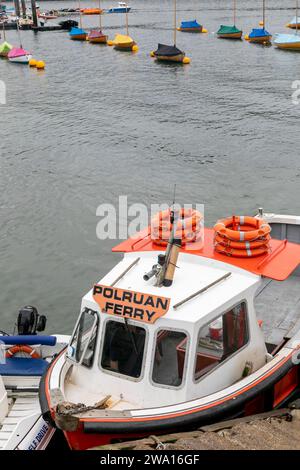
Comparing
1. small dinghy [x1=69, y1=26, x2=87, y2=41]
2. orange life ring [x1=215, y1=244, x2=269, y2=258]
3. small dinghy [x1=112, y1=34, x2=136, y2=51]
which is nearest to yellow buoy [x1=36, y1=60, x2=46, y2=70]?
small dinghy [x1=112, y1=34, x2=136, y2=51]

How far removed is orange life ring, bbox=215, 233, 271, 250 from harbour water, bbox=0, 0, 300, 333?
5.72 metres

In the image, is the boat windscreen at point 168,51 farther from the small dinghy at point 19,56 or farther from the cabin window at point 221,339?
the cabin window at point 221,339

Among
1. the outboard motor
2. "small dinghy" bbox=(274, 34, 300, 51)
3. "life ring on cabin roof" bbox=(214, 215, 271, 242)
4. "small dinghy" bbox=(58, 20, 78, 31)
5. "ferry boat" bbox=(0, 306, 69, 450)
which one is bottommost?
"ferry boat" bbox=(0, 306, 69, 450)

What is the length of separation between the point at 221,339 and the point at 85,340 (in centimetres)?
200

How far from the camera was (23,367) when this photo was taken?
34.4ft

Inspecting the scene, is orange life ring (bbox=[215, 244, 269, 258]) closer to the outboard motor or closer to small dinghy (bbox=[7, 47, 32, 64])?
the outboard motor

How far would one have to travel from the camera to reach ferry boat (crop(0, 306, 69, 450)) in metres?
8.98

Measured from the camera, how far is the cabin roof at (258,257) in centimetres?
923

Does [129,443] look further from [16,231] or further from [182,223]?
[16,231]

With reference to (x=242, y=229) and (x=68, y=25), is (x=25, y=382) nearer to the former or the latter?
(x=242, y=229)

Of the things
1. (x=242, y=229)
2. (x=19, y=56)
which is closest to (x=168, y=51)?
(x=19, y=56)

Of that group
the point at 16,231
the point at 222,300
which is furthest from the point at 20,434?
the point at 16,231

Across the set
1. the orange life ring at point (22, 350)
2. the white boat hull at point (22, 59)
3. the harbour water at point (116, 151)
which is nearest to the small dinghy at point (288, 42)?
the harbour water at point (116, 151)

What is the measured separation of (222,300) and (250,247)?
147cm
